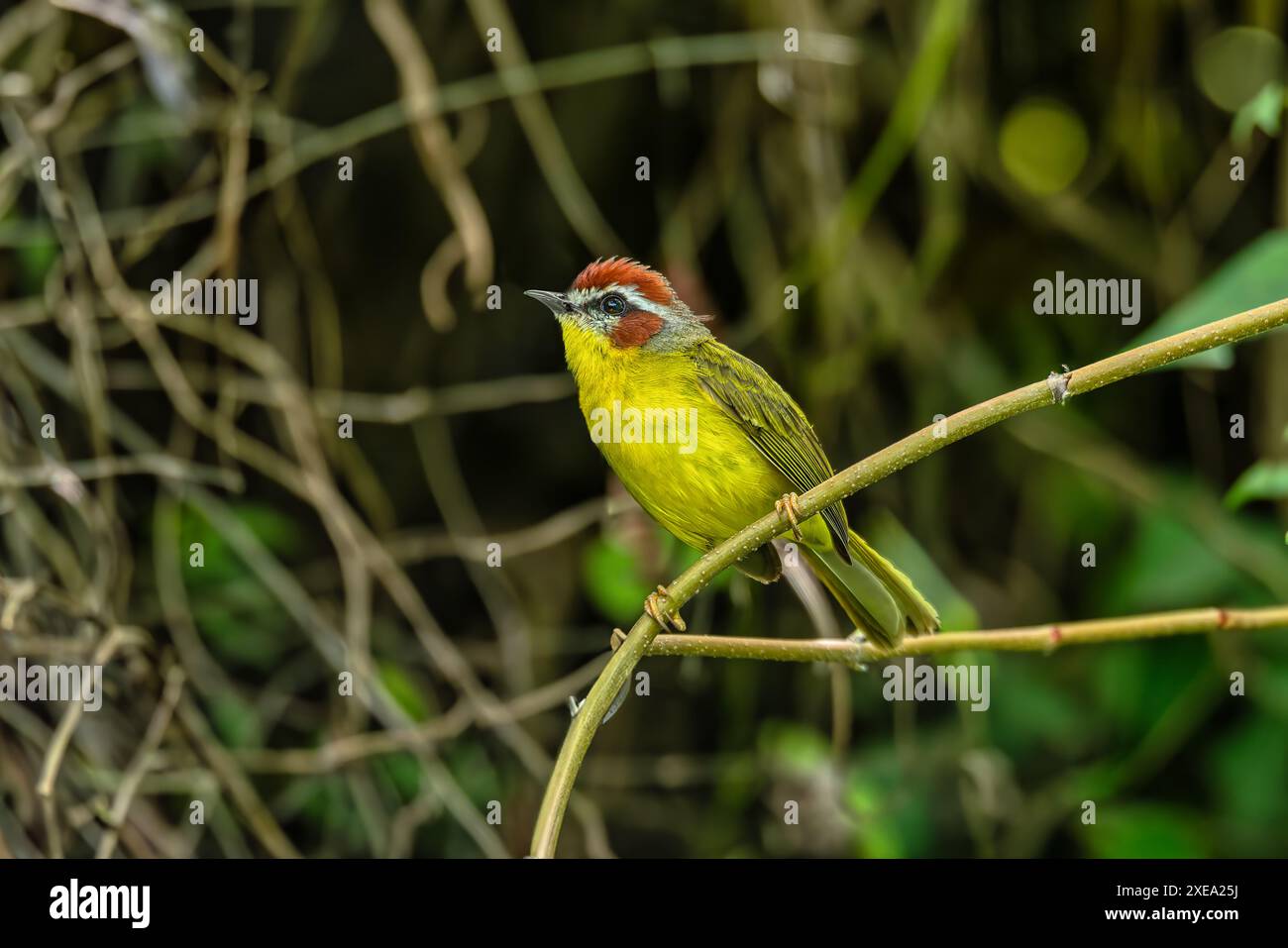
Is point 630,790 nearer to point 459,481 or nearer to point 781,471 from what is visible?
point 459,481

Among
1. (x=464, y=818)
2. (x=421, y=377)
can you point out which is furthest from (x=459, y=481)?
(x=464, y=818)

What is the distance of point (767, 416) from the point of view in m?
2.34

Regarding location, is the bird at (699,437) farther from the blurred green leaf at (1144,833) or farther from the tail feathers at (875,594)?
the blurred green leaf at (1144,833)

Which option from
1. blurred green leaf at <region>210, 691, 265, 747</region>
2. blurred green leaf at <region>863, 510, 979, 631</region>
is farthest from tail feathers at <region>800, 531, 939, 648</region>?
blurred green leaf at <region>210, 691, 265, 747</region>

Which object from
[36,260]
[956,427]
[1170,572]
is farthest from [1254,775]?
[36,260]

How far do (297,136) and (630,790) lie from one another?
6.60 feet

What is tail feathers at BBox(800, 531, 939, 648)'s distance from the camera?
6.91ft

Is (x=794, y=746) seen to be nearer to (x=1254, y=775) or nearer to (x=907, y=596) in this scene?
(x=1254, y=775)

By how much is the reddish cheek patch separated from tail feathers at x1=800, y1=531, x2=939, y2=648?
0.51 m

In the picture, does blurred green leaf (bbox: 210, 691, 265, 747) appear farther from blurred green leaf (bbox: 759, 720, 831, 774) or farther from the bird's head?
the bird's head

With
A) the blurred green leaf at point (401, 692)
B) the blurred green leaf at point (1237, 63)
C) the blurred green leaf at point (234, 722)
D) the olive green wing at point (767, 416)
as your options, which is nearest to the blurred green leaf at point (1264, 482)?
the olive green wing at point (767, 416)

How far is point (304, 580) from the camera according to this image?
12.1ft

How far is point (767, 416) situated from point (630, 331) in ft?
1.02

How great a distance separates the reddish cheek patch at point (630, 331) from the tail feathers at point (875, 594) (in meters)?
0.51
